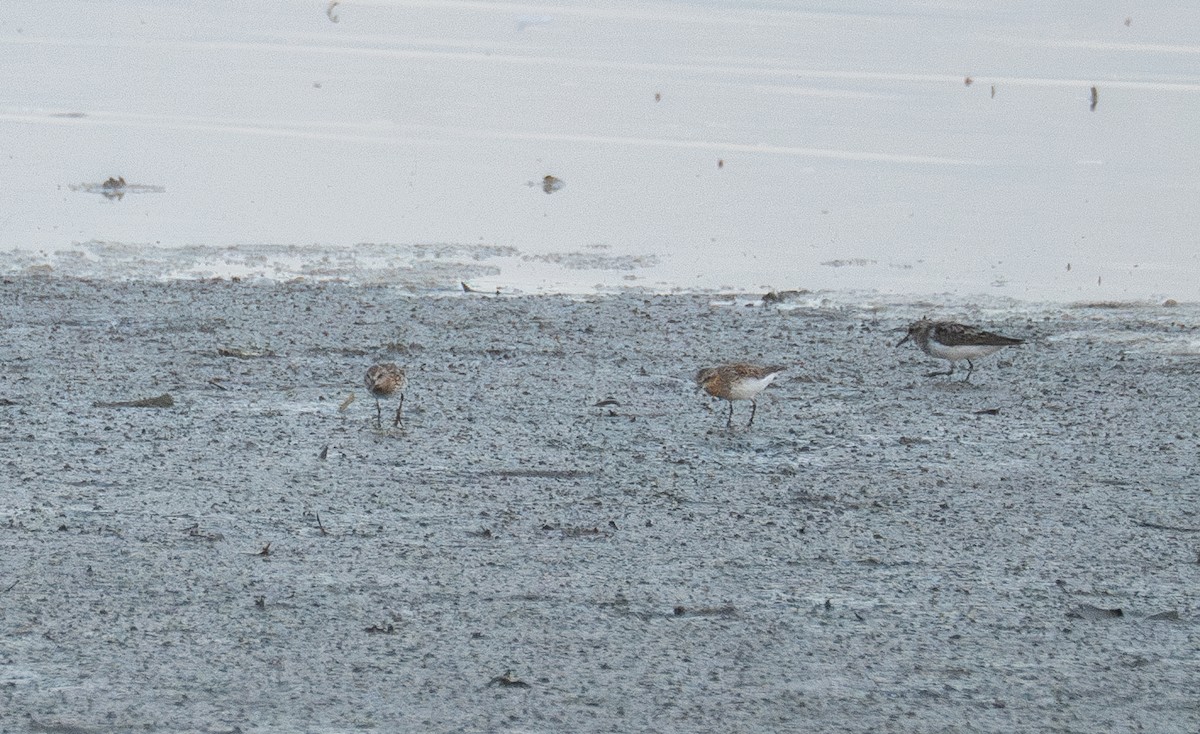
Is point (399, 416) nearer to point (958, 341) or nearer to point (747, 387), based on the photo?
point (747, 387)

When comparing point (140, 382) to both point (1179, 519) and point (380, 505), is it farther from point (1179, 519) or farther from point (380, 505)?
point (1179, 519)

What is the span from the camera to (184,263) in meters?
14.4

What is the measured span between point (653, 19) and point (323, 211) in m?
22.0

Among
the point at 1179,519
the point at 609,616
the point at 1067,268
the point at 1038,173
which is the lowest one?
the point at 609,616

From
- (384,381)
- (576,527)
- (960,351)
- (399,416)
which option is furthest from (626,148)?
(576,527)

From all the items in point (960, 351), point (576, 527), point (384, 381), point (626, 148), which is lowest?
point (576, 527)

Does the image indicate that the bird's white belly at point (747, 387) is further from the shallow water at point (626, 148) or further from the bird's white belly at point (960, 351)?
the shallow water at point (626, 148)

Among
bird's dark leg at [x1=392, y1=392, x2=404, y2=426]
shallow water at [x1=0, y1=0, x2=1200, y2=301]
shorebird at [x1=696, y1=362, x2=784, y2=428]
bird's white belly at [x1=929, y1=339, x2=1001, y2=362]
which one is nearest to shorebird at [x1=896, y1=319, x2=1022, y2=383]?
bird's white belly at [x1=929, y1=339, x2=1001, y2=362]

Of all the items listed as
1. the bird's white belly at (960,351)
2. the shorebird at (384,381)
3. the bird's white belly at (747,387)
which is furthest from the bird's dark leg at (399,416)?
the bird's white belly at (960,351)

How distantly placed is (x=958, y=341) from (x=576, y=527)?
4.07 m

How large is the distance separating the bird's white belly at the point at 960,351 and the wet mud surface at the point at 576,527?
0.69 ft

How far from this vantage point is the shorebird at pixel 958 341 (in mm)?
11070

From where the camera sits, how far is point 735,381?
9.73 m

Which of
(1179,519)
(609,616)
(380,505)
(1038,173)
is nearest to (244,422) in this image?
(380,505)
